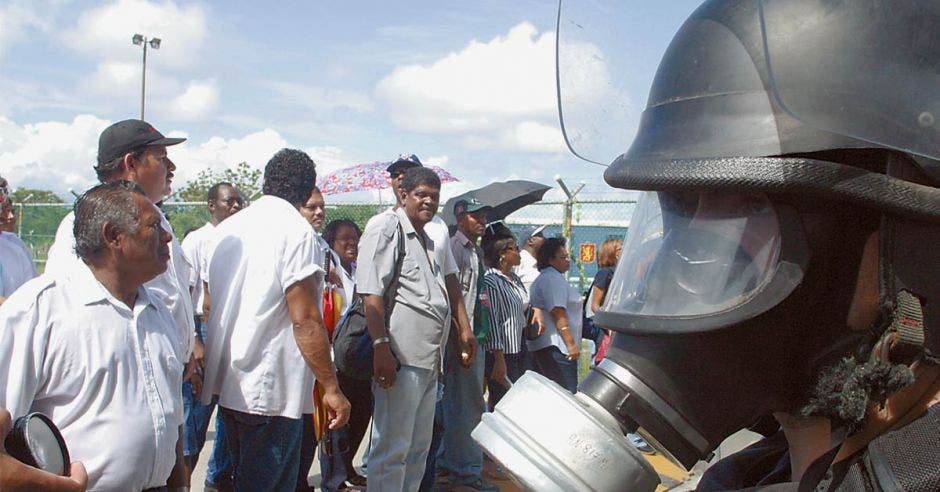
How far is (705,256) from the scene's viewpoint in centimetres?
94

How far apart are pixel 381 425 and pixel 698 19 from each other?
3.88 meters

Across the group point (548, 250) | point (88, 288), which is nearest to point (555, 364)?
point (548, 250)

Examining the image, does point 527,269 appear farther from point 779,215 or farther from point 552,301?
point 779,215

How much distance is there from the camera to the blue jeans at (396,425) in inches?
180

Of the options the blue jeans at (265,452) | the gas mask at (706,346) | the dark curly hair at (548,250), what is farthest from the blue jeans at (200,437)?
the gas mask at (706,346)

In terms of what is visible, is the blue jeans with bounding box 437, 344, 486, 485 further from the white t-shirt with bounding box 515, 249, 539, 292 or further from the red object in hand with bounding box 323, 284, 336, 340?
the white t-shirt with bounding box 515, 249, 539, 292

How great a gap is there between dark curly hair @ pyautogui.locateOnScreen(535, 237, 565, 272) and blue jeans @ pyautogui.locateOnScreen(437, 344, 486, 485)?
1.45m

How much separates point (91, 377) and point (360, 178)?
7.67m

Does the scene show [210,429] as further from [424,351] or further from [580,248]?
[580,248]

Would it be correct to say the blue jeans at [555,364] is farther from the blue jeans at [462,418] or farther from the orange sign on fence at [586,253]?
the orange sign on fence at [586,253]

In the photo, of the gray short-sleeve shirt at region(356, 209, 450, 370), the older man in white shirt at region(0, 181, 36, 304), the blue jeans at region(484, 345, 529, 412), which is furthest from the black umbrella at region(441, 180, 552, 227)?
the older man in white shirt at region(0, 181, 36, 304)

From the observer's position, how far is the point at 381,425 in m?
4.62

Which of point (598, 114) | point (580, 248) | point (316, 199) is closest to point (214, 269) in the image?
point (316, 199)

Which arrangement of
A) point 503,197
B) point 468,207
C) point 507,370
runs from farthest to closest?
point 503,197, point 507,370, point 468,207
